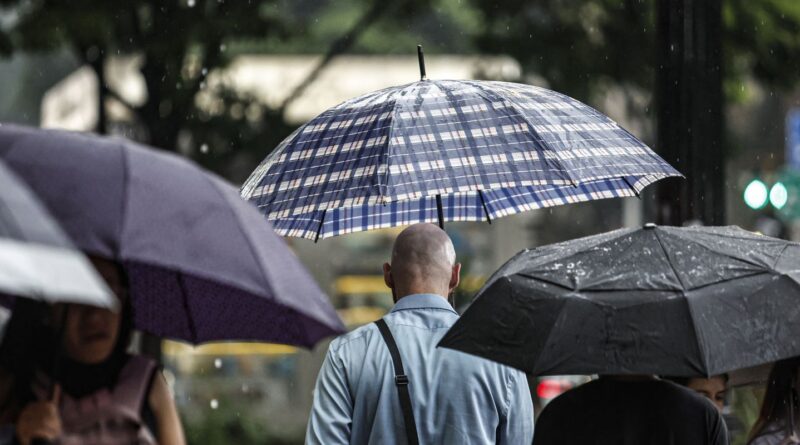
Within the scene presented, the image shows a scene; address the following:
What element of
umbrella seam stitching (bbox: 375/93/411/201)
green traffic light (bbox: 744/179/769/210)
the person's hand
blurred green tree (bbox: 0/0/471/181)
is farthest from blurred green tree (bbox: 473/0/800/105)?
the person's hand

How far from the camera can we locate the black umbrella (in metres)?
4.23

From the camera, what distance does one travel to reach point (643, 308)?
429 centimetres

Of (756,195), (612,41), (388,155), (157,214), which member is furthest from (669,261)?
(756,195)

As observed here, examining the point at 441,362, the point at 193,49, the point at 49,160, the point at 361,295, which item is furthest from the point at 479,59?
the point at 49,160

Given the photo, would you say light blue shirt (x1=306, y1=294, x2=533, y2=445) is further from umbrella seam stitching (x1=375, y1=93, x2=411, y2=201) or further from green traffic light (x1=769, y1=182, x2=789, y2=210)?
green traffic light (x1=769, y1=182, x2=789, y2=210)

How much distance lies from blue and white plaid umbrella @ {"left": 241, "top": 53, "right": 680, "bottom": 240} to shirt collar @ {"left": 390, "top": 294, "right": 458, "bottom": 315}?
12.7 inches

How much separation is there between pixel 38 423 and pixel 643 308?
1610mm

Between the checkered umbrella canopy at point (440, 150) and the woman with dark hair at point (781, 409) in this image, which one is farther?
the checkered umbrella canopy at point (440, 150)

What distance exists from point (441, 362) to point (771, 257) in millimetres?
1074

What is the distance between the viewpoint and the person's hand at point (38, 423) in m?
3.46

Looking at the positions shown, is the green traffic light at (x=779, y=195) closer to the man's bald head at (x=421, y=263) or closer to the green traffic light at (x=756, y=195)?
the green traffic light at (x=756, y=195)

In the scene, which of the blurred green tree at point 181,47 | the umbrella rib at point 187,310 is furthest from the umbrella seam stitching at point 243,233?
the blurred green tree at point 181,47

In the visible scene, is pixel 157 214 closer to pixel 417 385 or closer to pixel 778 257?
pixel 417 385

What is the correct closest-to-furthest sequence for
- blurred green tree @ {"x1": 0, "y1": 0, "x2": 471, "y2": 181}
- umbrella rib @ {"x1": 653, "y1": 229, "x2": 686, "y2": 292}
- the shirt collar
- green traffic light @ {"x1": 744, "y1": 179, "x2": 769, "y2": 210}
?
umbrella rib @ {"x1": 653, "y1": 229, "x2": 686, "y2": 292} → the shirt collar → blurred green tree @ {"x1": 0, "y1": 0, "x2": 471, "y2": 181} → green traffic light @ {"x1": 744, "y1": 179, "x2": 769, "y2": 210}
